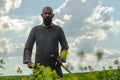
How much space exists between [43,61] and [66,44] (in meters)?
0.78

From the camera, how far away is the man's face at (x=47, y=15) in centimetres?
802

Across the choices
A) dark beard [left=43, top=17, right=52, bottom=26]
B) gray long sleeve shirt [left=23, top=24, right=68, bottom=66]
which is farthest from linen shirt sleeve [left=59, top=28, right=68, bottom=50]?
dark beard [left=43, top=17, right=52, bottom=26]

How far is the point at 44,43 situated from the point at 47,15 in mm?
589

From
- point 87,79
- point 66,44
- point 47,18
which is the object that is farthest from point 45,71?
point 66,44

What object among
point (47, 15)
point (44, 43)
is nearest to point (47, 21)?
point (47, 15)

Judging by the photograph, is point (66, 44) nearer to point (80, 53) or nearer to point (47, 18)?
point (47, 18)

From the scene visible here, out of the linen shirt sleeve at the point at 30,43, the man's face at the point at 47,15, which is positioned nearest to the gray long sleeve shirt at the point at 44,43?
the linen shirt sleeve at the point at 30,43

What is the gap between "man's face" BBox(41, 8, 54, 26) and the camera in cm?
802

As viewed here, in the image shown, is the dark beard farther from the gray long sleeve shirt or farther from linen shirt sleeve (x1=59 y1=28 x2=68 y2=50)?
linen shirt sleeve (x1=59 y1=28 x2=68 y2=50)

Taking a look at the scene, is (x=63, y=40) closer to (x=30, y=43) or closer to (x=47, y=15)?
(x=30, y=43)

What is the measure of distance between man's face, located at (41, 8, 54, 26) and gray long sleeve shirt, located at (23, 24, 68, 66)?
0.14m

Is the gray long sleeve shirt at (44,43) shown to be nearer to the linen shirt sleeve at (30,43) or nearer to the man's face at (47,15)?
the linen shirt sleeve at (30,43)

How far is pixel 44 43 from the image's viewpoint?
26.8 feet

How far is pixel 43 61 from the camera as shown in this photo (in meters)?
8.18
